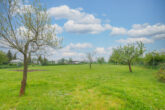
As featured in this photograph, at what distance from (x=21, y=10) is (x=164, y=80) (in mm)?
15058

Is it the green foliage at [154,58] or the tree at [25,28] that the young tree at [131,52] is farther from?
the tree at [25,28]

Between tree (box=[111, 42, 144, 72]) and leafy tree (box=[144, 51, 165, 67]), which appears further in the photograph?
leafy tree (box=[144, 51, 165, 67])

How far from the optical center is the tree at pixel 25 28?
4.91m

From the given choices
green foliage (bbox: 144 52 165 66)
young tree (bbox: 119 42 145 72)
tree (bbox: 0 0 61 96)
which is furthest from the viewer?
green foliage (bbox: 144 52 165 66)

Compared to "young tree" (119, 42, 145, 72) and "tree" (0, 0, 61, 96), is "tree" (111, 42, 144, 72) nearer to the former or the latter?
"young tree" (119, 42, 145, 72)

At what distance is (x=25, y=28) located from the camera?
5.65m

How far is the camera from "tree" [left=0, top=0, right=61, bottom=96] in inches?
193

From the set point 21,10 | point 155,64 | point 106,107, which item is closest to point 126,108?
point 106,107

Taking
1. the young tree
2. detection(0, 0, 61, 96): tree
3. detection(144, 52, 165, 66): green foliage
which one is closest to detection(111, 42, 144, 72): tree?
the young tree

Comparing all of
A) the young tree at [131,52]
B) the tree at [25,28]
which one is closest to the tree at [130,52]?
the young tree at [131,52]

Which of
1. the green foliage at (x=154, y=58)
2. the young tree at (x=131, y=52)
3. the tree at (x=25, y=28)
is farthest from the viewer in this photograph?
the green foliage at (x=154, y=58)

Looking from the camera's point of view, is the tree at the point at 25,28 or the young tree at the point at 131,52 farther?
the young tree at the point at 131,52

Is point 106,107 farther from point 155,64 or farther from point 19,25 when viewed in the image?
point 155,64

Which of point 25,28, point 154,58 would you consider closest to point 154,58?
point 154,58
